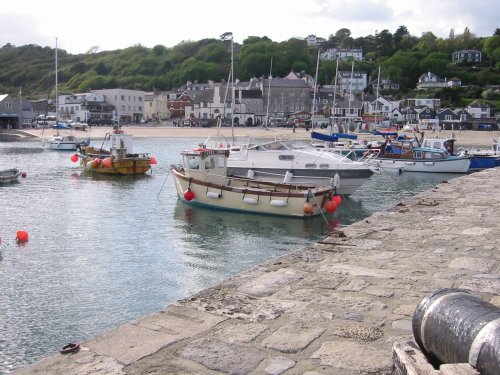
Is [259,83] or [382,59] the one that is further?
[382,59]

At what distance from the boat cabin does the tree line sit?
102151 mm

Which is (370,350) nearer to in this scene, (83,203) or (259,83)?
(83,203)

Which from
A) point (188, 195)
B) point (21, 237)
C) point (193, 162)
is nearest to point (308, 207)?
point (188, 195)

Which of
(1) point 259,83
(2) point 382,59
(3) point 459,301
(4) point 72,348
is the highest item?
(2) point 382,59

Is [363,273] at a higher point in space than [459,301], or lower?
lower

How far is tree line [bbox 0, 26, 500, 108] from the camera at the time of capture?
13662 centimetres

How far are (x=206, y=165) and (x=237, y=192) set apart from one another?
7.96 feet

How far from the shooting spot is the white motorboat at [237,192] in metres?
18.9

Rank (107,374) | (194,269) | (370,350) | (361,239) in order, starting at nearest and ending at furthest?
(107,374) < (370,350) < (361,239) < (194,269)

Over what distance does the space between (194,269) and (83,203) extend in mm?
11917

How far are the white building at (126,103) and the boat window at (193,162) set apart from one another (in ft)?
313

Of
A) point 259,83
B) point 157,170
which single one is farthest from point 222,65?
point 157,170

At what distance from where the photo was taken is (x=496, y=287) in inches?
255

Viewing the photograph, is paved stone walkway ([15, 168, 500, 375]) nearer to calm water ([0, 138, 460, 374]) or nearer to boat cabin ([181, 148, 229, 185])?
calm water ([0, 138, 460, 374])
